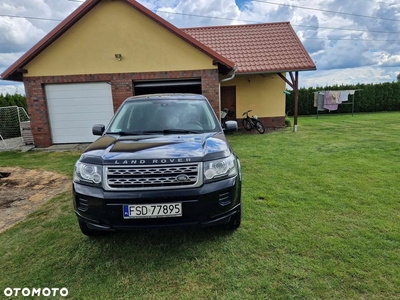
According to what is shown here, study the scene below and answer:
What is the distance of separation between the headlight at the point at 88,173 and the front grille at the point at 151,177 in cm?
12

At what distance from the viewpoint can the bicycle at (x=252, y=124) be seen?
1115 centimetres

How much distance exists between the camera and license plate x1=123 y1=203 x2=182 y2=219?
2.33 m

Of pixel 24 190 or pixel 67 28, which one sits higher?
pixel 67 28

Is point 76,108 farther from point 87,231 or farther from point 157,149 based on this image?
point 157,149

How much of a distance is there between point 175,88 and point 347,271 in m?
9.36

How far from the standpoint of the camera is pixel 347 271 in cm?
232

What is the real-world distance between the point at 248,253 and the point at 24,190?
4.60 meters

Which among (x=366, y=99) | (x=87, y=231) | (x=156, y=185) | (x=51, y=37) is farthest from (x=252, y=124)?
(x=366, y=99)

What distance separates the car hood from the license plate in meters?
0.39

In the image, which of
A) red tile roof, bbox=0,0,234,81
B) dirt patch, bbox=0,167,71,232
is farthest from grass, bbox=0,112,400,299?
red tile roof, bbox=0,0,234,81

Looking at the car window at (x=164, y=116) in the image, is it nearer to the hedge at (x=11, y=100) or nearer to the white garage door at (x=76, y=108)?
the white garage door at (x=76, y=108)

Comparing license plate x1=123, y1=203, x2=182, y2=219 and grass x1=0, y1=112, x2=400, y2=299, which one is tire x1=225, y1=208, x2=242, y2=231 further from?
license plate x1=123, y1=203, x2=182, y2=219

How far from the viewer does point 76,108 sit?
9219 mm

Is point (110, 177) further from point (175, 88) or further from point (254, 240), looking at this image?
point (175, 88)
